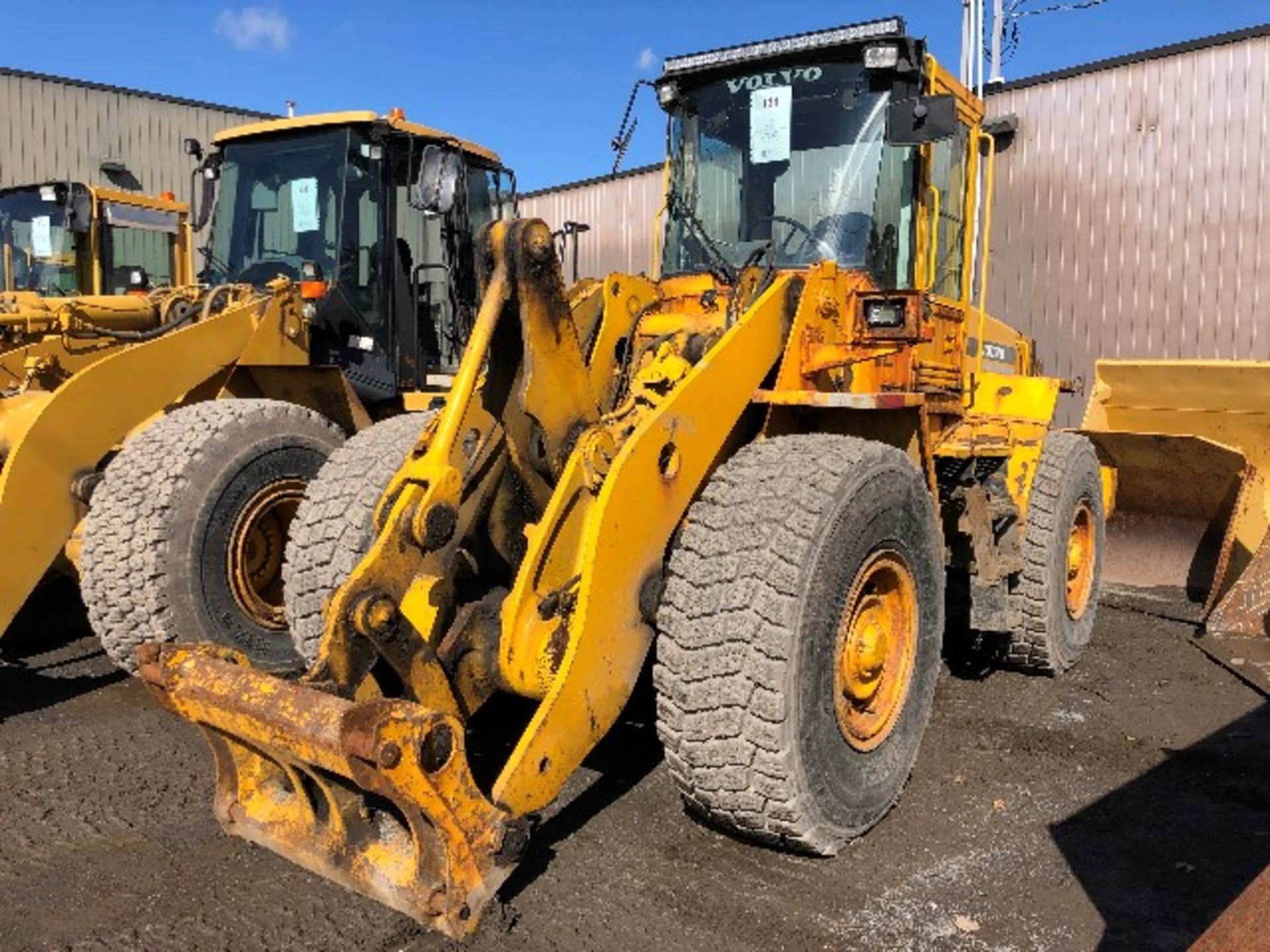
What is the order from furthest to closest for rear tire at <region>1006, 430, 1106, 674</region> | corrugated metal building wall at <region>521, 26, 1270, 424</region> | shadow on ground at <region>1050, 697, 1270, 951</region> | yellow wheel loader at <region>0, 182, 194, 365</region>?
corrugated metal building wall at <region>521, 26, 1270, 424</region> → yellow wheel loader at <region>0, 182, 194, 365</region> → rear tire at <region>1006, 430, 1106, 674</region> → shadow on ground at <region>1050, 697, 1270, 951</region>

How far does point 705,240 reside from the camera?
188 inches

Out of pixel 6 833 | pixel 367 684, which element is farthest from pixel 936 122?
pixel 6 833

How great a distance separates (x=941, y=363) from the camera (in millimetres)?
4922

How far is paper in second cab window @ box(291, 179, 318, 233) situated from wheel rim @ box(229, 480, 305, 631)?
6.86ft

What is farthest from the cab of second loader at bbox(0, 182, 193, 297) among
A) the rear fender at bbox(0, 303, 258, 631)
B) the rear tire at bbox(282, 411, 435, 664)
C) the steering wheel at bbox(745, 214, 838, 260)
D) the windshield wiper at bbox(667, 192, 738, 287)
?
the steering wheel at bbox(745, 214, 838, 260)

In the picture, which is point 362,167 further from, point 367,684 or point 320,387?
point 367,684

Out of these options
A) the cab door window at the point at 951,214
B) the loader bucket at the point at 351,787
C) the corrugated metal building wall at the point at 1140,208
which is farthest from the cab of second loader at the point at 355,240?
the corrugated metal building wall at the point at 1140,208

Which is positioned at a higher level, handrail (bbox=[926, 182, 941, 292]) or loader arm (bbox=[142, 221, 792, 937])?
handrail (bbox=[926, 182, 941, 292])

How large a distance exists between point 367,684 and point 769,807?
1.22 meters

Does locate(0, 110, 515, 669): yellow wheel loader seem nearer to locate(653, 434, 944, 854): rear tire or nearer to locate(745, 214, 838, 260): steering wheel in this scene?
locate(745, 214, 838, 260): steering wheel

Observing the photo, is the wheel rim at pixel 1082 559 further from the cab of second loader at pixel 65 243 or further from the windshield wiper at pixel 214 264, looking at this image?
the cab of second loader at pixel 65 243

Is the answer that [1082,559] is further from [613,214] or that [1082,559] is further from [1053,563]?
[613,214]

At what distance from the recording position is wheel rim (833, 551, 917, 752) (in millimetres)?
3502

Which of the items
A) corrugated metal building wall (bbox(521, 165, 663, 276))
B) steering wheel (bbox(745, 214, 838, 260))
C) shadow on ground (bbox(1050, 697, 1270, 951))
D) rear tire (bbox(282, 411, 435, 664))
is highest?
corrugated metal building wall (bbox(521, 165, 663, 276))
